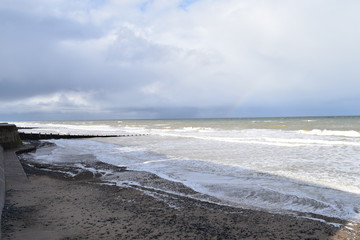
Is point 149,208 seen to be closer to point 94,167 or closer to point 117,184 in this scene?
point 117,184

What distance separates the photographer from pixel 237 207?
255 inches

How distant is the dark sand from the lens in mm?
4902

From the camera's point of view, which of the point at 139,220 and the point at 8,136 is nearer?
the point at 139,220

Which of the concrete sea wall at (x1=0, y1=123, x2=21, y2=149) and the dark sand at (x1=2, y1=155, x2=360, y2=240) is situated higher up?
the concrete sea wall at (x1=0, y1=123, x2=21, y2=149)

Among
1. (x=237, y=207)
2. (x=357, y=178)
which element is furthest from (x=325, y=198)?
(x=357, y=178)

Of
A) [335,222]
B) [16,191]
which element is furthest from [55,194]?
[335,222]

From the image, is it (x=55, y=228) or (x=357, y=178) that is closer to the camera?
(x=55, y=228)

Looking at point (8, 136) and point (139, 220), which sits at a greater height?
point (8, 136)

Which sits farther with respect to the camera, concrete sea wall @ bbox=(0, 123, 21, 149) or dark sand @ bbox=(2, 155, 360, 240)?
concrete sea wall @ bbox=(0, 123, 21, 149)

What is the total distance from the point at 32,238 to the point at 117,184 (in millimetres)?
4322

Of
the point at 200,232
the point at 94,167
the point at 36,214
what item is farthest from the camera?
the point at 94,167

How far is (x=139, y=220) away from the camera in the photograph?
18.4 ft

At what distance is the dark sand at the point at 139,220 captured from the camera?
16.1 feet

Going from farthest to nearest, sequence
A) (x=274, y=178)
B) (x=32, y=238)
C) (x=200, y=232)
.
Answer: (x=274, y=178) → (x=200, y=232) → (x=32, y=238)
